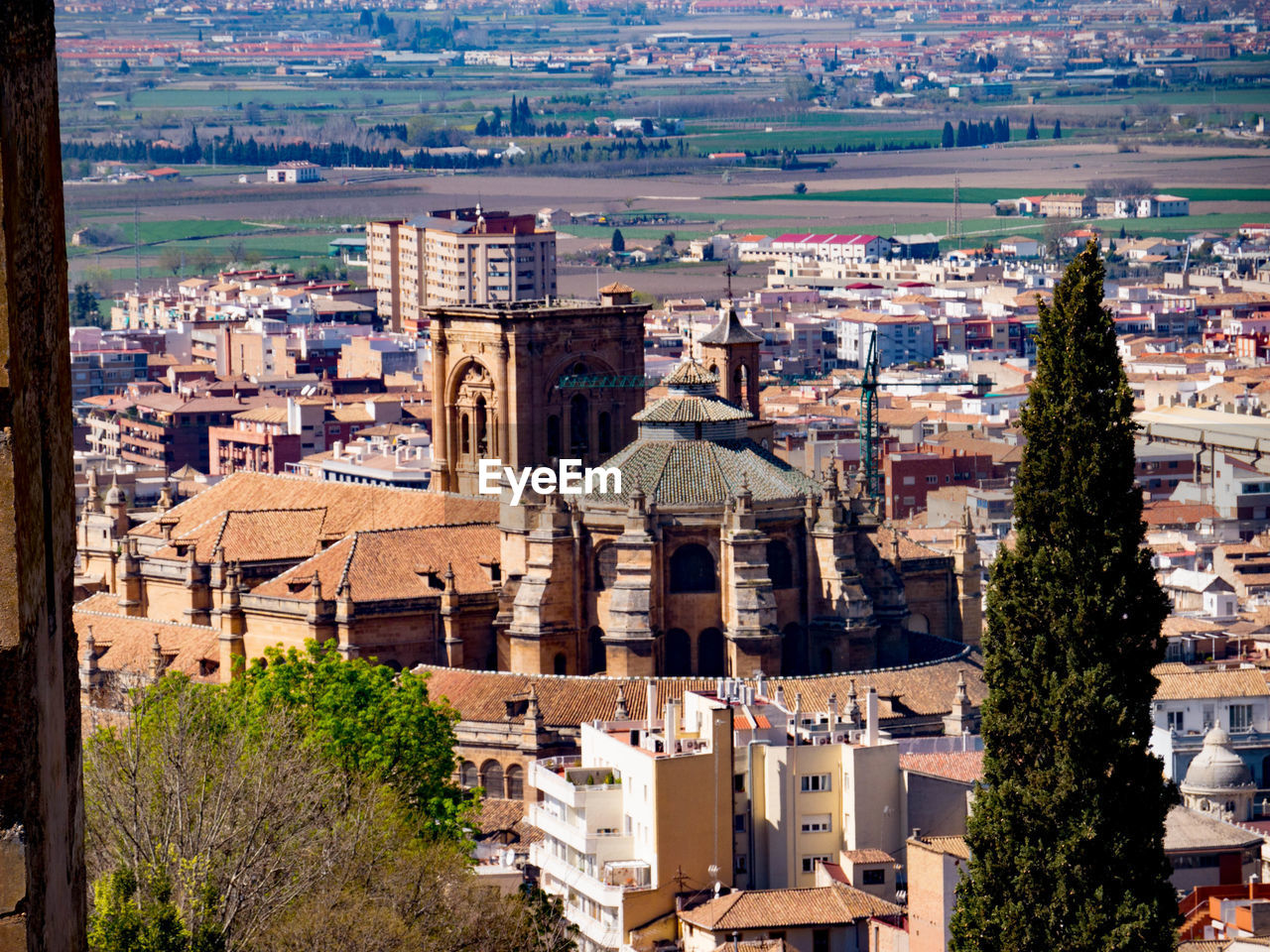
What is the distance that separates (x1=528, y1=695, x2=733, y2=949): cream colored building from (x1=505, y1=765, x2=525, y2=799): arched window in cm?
936

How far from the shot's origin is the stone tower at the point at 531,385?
90375mm

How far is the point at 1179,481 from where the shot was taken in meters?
154

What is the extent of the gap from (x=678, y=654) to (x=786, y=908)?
21.2 m

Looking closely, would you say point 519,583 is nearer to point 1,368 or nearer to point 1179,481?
point 1,368

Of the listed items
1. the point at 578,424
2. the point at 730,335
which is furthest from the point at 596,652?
the point at 730,335

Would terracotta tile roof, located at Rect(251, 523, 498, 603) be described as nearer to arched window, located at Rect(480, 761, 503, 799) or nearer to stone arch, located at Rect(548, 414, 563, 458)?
arched window, located at Rect(480, 761, 503, 799)

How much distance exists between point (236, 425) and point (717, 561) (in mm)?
109663

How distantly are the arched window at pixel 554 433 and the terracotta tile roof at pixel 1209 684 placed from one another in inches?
805

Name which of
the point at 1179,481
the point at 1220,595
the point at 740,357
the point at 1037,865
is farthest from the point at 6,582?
the point at 1179,481

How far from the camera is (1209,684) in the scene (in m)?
81.6

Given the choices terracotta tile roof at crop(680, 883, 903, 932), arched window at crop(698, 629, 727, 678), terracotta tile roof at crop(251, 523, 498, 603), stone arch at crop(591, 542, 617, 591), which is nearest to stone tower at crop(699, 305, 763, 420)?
terracotta tile roof at crop(251, 523, 498, 603)

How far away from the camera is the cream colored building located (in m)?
59.0

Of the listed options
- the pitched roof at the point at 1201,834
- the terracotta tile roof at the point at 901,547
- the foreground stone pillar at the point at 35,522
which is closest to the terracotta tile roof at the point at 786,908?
the pitched roof at the point at 1201,834

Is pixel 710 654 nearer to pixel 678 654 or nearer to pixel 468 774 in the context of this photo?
pixel 678 654
